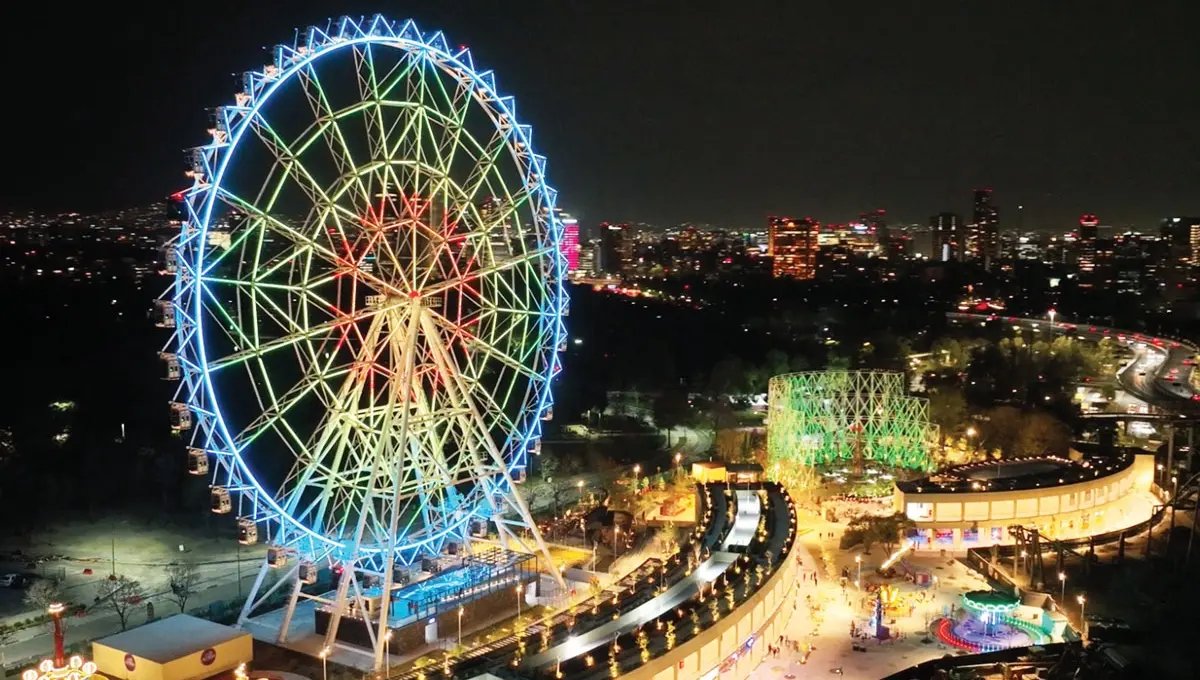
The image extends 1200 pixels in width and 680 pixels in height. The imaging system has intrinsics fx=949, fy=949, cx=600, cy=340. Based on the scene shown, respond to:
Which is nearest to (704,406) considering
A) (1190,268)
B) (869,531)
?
(869,531)

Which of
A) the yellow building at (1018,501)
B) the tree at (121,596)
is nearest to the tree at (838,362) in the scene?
the yellow building at (1018,501)

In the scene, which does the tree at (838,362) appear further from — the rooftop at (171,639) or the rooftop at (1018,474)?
the rooftop at (171,639)

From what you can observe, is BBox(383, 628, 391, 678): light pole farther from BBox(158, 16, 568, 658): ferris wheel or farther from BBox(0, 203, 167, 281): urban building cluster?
BBox(0, 203, 167, 281): urban building cluster

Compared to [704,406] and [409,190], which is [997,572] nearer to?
[409,190]

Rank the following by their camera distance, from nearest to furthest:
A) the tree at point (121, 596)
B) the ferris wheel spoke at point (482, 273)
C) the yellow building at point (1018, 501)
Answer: the ferris wheel spoke at point (482, 273) < the tree at point (121, 596) < the yellow building at point (1018, 501)

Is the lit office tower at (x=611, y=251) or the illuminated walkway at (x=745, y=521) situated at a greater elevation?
the lit office tower at (x=611, y=251)

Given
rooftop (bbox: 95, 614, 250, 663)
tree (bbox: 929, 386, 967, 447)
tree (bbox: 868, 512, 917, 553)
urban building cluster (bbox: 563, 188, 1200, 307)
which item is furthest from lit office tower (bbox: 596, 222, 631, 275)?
rooftop (bbox: 95, 614, 250, 663)

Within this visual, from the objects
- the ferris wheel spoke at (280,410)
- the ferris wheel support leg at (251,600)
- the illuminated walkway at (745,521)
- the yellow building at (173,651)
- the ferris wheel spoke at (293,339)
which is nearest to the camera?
the yellow building at (173,651)
